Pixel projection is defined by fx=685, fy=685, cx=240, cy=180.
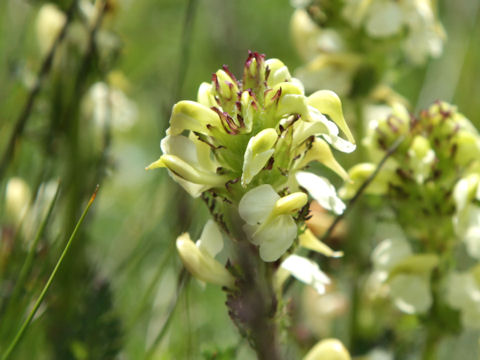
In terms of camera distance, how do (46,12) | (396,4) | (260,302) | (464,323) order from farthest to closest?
1. (46,12)
2. (396,4)
3. (464,323)
4. (260,302)

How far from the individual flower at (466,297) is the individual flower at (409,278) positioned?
0.03m

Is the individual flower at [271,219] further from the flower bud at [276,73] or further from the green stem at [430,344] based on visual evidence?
the green stem at [430,344]

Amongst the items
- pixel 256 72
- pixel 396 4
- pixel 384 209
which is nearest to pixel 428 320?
pixel 384 209

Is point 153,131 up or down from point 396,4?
up

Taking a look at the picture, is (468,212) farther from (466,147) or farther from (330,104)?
(330,104)

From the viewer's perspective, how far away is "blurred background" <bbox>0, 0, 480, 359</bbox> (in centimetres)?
89

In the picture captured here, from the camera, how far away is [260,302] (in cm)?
44

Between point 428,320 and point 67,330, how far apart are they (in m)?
0.53

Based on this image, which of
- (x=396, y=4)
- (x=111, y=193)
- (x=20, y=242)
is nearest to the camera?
(x=20, y=242)

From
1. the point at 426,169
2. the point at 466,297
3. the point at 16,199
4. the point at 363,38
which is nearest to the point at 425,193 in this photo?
the point at 426,169

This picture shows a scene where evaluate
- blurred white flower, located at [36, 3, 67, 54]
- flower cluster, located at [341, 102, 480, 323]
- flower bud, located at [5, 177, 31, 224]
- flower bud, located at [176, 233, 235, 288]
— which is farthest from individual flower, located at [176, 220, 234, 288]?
blurred white flower, located at [36, 3, 67, 54]

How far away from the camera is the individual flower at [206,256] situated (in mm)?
646

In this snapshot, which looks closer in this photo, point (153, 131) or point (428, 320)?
point (428, 320)

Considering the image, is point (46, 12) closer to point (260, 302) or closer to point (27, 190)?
point (27, 190)
